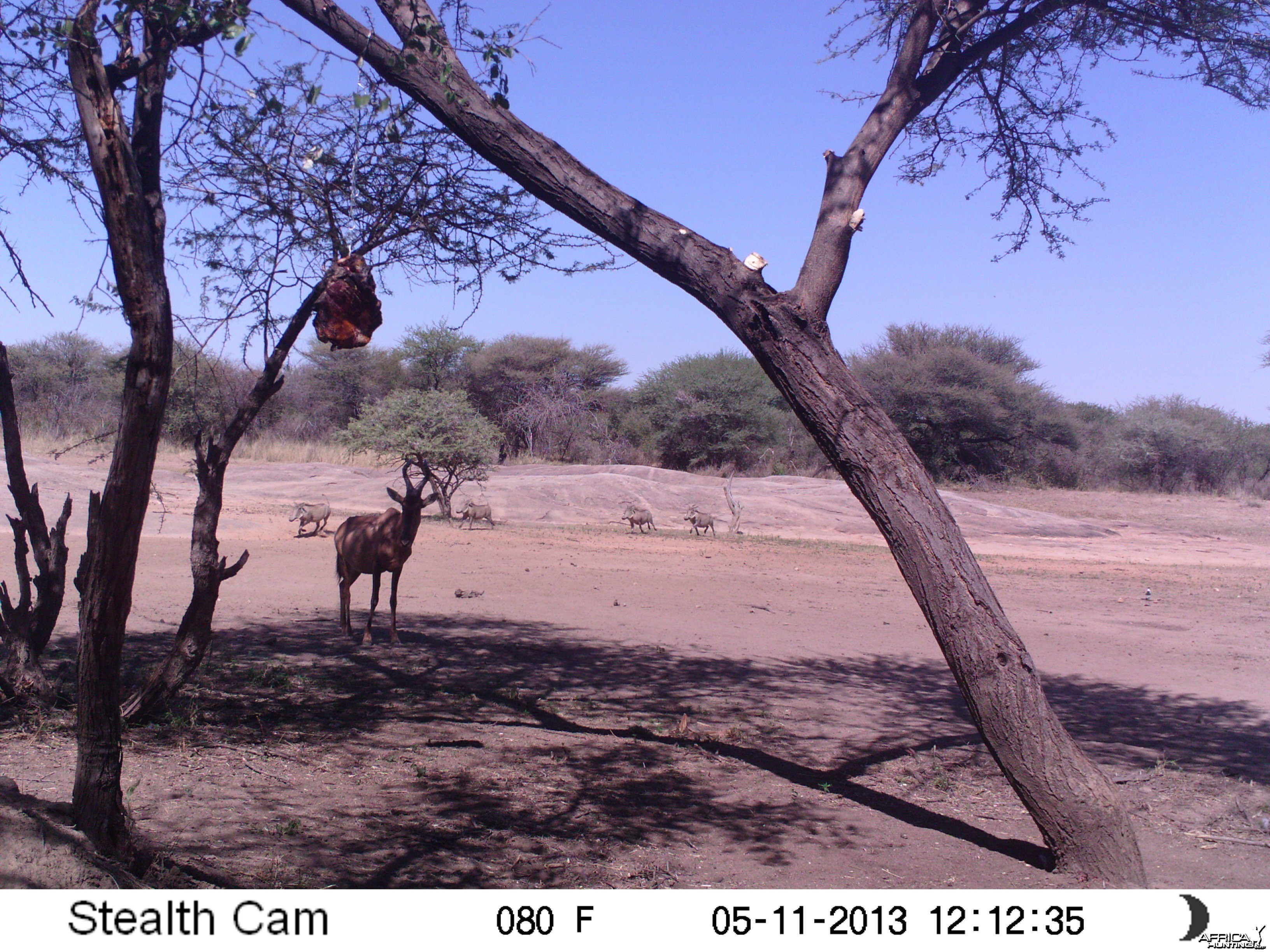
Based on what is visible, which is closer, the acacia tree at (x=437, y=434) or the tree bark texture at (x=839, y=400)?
the tree bark texture at (x=839, y=400)

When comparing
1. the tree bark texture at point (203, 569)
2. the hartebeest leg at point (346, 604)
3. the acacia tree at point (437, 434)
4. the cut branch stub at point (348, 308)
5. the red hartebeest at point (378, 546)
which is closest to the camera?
the cut branch stub at point (348, 308)

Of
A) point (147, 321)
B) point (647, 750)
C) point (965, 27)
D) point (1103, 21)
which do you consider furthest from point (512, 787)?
point (1103, 21)

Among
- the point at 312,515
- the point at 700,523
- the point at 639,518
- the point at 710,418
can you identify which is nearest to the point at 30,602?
the point at 312,515

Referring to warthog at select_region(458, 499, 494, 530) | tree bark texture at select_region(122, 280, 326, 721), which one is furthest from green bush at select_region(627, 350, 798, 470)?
tree bark texture at select_region(122, 280, 326, 721)

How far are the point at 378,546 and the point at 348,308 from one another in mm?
4595

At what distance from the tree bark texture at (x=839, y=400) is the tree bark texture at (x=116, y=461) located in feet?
5.63

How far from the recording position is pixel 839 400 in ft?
14.5

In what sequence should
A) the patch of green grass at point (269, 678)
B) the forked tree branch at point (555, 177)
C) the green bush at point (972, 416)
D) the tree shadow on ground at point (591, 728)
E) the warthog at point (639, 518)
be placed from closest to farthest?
the tree shadow on ground at point (591, 728), the forked tree branch at point (555, 177), the patch of green grass at point (269, 678), the warthog at point (639, 518), the green bush at point (972, 416)

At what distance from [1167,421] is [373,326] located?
43778 mm

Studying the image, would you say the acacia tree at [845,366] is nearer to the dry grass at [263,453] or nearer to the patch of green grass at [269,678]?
the patch of green grass at [269,678]

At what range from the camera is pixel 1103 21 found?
307 inches

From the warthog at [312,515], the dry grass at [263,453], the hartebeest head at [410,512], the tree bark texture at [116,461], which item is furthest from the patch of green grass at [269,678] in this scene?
the dry grass at [263,453]

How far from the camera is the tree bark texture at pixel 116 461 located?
3.07m

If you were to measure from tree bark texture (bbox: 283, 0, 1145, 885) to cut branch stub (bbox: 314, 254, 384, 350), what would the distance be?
0.88m
